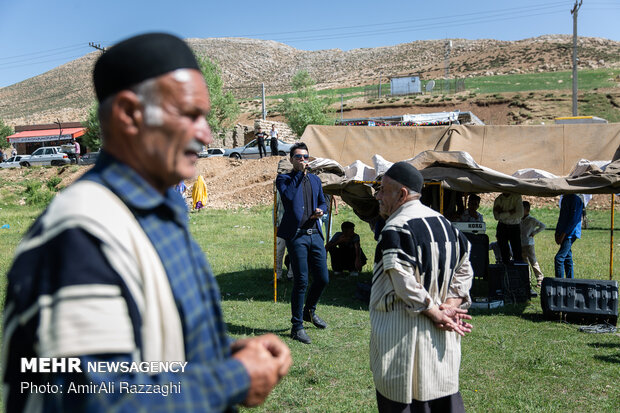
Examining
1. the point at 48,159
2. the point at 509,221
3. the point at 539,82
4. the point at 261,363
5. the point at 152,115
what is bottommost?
the point at 509,221

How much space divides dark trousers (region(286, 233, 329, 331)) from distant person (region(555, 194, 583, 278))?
488 cm

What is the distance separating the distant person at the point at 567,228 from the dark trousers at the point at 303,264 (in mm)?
4880

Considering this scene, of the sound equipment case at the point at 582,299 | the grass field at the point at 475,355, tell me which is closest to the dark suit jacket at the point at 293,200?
the grass field at the point at 475,355

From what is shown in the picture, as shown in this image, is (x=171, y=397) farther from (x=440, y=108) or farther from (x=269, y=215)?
(x=440, y=108)

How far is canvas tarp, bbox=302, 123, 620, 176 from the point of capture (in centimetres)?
914

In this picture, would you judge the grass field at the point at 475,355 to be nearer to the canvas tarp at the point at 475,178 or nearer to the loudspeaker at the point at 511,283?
the loudspeaker at the point at 511,283

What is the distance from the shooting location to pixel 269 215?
21766 mm

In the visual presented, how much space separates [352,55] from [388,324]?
152 m

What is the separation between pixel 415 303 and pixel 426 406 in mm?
598

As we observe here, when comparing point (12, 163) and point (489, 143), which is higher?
point (489, 143)

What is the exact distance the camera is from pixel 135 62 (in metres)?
1.14

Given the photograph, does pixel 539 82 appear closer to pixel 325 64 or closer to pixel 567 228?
pixel 567 228

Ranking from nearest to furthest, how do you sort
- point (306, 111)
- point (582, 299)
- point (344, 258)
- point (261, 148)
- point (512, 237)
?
point (582, 299), point (512, 237), point (344, 258), point (261, 148), point (306, 111)

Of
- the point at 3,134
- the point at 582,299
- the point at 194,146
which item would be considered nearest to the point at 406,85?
the point at 3,134
